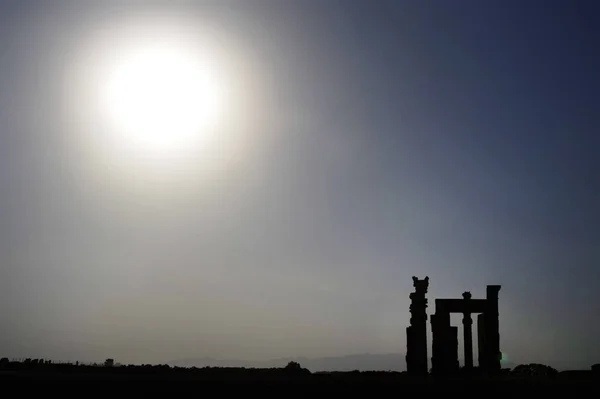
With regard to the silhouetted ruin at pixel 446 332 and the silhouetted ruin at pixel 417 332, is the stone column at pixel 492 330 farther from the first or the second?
the silhouetted ruin at pixel 417 332

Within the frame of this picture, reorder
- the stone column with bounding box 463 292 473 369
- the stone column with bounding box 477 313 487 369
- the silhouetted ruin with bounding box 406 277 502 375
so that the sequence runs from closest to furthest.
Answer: the silhouetted ruin with bounding box 406 277 502 375 < the stone column with bounding box 477 313 487 369 < the stone column with bounding box 463 292 473 369

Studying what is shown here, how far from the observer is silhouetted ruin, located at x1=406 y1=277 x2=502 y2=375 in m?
32.7

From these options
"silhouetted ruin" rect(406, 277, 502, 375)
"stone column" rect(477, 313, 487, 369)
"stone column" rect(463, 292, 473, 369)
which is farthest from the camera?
"stone column" rect(463, 292, 473, 369)

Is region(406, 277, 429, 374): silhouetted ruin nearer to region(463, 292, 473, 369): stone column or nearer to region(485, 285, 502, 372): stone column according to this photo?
region(463, 292, 473, 369): stone column

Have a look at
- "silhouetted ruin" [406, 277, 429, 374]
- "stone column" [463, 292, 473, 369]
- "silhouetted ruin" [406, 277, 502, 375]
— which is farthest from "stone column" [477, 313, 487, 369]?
"silhouetted ruin" [406, 277, 429, 374]

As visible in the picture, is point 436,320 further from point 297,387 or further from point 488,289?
point 297,387

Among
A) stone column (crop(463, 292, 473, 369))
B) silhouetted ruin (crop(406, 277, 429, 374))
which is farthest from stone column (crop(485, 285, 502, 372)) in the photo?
silhouetted ruin (crop(406, 277, 429, 374))

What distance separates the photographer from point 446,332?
32750mm

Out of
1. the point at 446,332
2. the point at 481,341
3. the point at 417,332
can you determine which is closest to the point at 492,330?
the point at 481,341

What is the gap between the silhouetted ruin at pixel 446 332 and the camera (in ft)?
107

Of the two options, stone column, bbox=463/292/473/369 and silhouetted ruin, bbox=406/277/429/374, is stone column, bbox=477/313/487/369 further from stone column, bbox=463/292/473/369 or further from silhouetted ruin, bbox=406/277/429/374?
silhouetted ruin, bbox=406/277/429/374

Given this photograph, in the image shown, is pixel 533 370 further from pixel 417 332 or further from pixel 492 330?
pixel 417 332

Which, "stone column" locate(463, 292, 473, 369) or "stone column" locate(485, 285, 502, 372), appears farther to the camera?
"stone column" locate(463, 292, 473, 369)

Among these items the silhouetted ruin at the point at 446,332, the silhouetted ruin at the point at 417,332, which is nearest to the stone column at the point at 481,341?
the silhouetted ruin at the point at 446,332
